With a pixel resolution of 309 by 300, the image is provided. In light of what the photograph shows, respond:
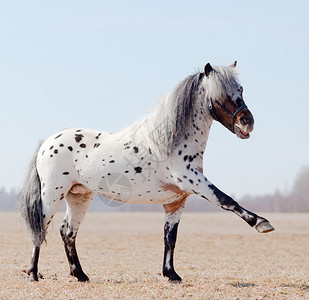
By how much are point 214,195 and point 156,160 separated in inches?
34.3

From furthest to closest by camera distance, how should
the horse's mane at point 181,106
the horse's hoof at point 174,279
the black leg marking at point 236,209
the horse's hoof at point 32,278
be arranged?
the horse's hoof at point 32,278
the horse's hoof at point 174,279
the horse's mane at point 181,106
the black leg marking at point 236,209

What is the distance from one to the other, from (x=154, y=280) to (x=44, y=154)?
89.7 inches

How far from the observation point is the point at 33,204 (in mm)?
6598

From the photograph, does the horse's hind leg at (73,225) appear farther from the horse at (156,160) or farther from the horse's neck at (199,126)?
the horse's neck at (199,126)

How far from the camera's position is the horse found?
561 cm

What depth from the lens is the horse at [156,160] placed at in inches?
221

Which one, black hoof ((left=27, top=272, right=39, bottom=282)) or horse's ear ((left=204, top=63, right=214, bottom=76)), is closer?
horse's ear ((left=204, top=63, right=214, bottom=76))

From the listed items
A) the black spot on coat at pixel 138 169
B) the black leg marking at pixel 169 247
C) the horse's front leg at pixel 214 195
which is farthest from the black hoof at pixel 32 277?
the horse's front leg at pixel 214 195

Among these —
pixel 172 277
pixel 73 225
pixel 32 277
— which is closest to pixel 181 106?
pixel 172 277

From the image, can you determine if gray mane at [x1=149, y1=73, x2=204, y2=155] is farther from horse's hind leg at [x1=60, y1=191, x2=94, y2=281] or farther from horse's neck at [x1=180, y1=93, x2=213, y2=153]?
horse's hind leg at [x1=60, y1=191, x2=94, y2=281]

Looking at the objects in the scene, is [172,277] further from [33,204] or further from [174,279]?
[33,204]

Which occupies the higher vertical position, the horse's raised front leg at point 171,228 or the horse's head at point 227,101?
the horse's head at point 227,101

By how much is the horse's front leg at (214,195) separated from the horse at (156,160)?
0.03ft

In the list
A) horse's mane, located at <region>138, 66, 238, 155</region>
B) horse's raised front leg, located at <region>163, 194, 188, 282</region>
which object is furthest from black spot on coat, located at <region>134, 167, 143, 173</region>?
horse's raised front leg, located at <region>163, 194, 188, 282</region>
